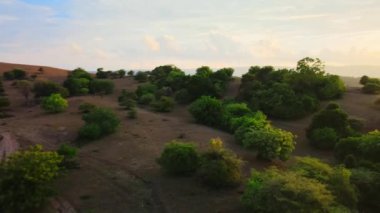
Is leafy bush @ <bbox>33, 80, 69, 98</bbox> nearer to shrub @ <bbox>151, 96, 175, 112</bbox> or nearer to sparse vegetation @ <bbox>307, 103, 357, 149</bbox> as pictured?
shrub @ <bbox>151, 96, 175, 112</bbox>

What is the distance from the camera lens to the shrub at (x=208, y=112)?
4172 centimetres

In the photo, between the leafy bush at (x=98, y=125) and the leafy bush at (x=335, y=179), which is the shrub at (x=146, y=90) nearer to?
the leafy bush at (x=98, y=125)

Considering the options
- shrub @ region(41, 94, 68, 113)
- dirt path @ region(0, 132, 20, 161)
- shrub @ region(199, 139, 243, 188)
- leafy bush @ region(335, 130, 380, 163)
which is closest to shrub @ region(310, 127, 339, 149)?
leafy bush @ region(335, 130, 380, 163)

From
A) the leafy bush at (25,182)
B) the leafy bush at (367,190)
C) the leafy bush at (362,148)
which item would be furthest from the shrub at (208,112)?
the leafy bush at (25,182)

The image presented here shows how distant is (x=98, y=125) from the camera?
119 feet

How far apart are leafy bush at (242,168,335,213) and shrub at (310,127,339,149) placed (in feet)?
50.0

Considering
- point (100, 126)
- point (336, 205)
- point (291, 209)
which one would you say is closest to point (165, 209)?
point (291, 209)

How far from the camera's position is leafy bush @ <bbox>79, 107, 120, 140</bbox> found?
1379 inches

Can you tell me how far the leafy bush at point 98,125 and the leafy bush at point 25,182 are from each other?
12.3 meters

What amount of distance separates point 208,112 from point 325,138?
1284 centimetres

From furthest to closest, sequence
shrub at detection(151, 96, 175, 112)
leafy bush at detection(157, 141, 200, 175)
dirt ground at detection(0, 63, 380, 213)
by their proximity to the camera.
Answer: shrub at detection(151, 96, 175, 112), leafy bush at detection(157, 141, 200, 175), dirt ground at detection(0, 63, 380, 213)

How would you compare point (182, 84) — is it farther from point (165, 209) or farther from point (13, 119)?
point (165, 209)

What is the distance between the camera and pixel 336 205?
62.2 ft

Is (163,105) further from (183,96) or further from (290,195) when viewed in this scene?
(290,195)
